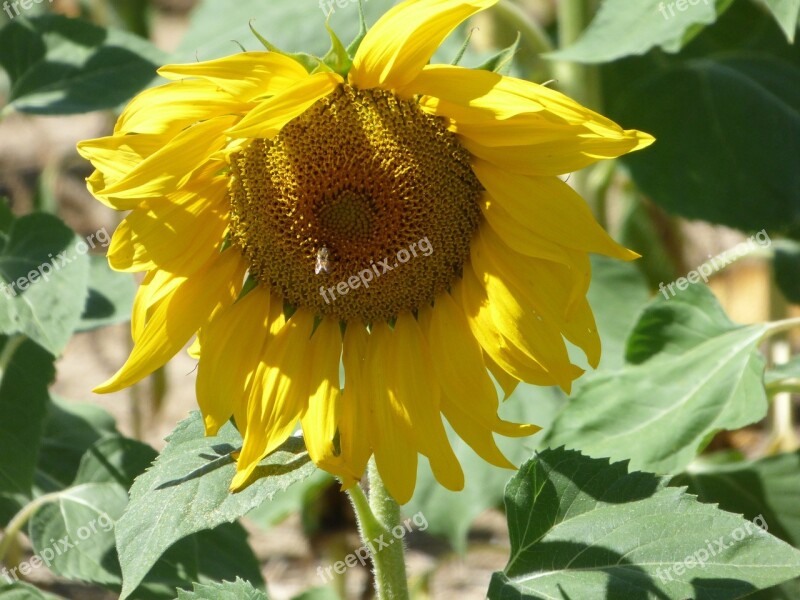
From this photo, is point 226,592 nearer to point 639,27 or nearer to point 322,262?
point 322,262

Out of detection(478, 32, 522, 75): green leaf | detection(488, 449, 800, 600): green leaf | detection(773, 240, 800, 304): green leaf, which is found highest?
detection(478, 32, 522, 75): green leaf

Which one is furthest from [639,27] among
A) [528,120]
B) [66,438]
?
[66,438]

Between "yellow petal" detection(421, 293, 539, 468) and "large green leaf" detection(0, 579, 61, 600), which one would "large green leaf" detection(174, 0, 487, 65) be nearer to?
"yellow petal" detection(421, 293, 539, 468)

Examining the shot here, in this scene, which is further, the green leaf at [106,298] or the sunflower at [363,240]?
the green leaf at [106,298]

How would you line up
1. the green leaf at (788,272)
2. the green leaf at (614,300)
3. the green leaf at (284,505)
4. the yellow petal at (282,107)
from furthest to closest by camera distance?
the green leaf at (284,505) → the green leaf at (788,272) → the green leaf at (614,300) → the yellow petal at (282,107)

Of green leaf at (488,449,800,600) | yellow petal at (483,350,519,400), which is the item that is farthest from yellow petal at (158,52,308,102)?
green leaf at (488,449,800,600)

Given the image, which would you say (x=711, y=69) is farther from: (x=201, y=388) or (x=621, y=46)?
(x=201, y=388)

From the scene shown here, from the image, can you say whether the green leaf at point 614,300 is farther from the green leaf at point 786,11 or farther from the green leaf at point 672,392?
the green leaf at point 786,11

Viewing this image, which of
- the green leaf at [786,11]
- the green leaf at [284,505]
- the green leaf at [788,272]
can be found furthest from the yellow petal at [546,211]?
the green leaf at [284,505]
